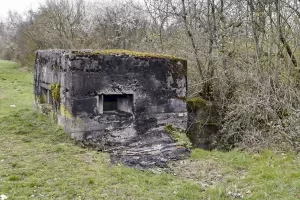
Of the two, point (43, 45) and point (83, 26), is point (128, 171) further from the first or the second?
point (43, 45)

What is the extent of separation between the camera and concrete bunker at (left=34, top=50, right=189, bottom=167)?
619 centimetres

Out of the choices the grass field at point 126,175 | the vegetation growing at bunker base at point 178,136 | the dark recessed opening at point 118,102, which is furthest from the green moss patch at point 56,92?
the vegetation growing at bunker base at point 178,136

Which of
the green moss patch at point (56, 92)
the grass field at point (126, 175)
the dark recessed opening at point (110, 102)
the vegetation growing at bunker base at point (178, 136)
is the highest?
the green moss patch at point (56, 92)

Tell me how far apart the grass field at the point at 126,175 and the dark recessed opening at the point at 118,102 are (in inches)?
39.6

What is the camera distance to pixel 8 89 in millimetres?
14961

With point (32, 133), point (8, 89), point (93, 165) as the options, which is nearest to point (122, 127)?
point (93, 165)

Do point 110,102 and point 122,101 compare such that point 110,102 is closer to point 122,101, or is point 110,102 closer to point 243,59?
point 122,101

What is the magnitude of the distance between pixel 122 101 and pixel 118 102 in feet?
0.40

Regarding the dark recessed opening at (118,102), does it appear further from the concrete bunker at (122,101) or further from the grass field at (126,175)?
the grass field at (126,175)

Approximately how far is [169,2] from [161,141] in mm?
5632

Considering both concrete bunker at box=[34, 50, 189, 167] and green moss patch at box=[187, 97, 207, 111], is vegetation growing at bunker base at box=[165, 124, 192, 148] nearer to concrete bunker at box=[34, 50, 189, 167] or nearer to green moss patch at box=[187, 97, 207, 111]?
concrete bunker at box=[34, 50, 189, 167]

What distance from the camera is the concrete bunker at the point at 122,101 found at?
6188 millimetres

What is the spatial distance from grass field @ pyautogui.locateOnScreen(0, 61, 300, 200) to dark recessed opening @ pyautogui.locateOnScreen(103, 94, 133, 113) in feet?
3.30

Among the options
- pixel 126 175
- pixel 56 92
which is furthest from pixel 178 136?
pixel 56 92
